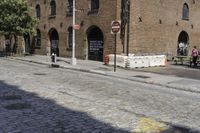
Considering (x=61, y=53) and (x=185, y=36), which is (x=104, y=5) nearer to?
(x=61, y=53)

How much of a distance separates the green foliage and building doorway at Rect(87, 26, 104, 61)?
21.5 feet

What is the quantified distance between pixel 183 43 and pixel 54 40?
45.5 feet

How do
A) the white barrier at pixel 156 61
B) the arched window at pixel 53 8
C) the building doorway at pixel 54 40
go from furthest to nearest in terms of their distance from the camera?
the building doorway at pixel 54 40 → the arched window at pixel 53 8 → the white barrier at pixel 156 61

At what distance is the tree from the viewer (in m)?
32.3

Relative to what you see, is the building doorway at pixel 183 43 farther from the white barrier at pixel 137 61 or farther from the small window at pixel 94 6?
the small window at pixel 94 6

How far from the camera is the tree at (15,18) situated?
32312mm

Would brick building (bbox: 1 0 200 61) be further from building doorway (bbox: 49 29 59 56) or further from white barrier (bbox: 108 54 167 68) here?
white barrier (bbox: 108 54 167 68)

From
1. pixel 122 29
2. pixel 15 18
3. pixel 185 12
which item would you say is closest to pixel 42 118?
pixel 122 29

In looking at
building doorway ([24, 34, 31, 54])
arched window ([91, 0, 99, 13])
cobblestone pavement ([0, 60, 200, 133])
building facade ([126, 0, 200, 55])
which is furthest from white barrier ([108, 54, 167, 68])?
building doorway ([24, 34, 31, 54])

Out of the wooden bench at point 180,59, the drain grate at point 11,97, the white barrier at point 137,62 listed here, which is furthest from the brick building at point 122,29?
the drain grate at point 11,97

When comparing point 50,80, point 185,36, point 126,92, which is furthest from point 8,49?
point 126,92

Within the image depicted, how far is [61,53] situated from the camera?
33719 millimetres

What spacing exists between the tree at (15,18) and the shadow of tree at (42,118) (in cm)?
2212

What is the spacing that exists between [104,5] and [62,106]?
18981mm
